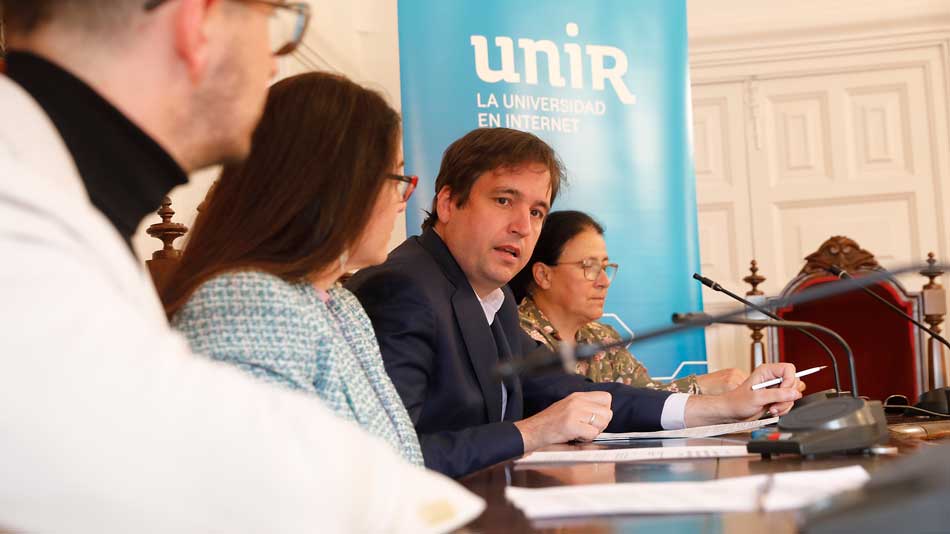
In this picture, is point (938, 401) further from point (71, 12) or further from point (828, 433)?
point (71, 12)

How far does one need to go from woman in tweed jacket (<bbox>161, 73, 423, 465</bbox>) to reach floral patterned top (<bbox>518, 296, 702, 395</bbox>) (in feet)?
4.67

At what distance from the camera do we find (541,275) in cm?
321

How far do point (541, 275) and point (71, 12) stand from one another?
2399mm

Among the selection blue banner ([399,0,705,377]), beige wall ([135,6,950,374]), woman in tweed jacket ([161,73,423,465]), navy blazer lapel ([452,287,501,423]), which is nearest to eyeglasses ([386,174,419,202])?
woman in tweed jacket ([161,73,423,465])

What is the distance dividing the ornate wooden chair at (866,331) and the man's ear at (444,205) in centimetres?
200

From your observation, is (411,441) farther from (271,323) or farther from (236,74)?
(236,74)

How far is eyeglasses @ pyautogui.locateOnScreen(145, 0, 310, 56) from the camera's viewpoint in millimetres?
1061

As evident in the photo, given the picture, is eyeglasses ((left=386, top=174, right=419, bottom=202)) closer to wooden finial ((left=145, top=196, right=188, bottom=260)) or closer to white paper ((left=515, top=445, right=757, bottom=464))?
white paper ((left=515, top=445, right=757, bottom=464))

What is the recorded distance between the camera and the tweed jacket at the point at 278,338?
46.4 inches

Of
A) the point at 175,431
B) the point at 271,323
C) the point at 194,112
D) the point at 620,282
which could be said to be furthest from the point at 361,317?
the point at 620,282

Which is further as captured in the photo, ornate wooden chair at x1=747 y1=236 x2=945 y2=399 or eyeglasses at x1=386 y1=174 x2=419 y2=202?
ornate wooden chair at x1=747 y1=236 x2=945 y2=399

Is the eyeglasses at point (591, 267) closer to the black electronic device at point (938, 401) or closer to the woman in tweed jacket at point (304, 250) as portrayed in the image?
the black electronic device at point (938, 401)

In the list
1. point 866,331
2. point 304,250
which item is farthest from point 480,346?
point 866,331

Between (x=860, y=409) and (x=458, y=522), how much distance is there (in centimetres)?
89
